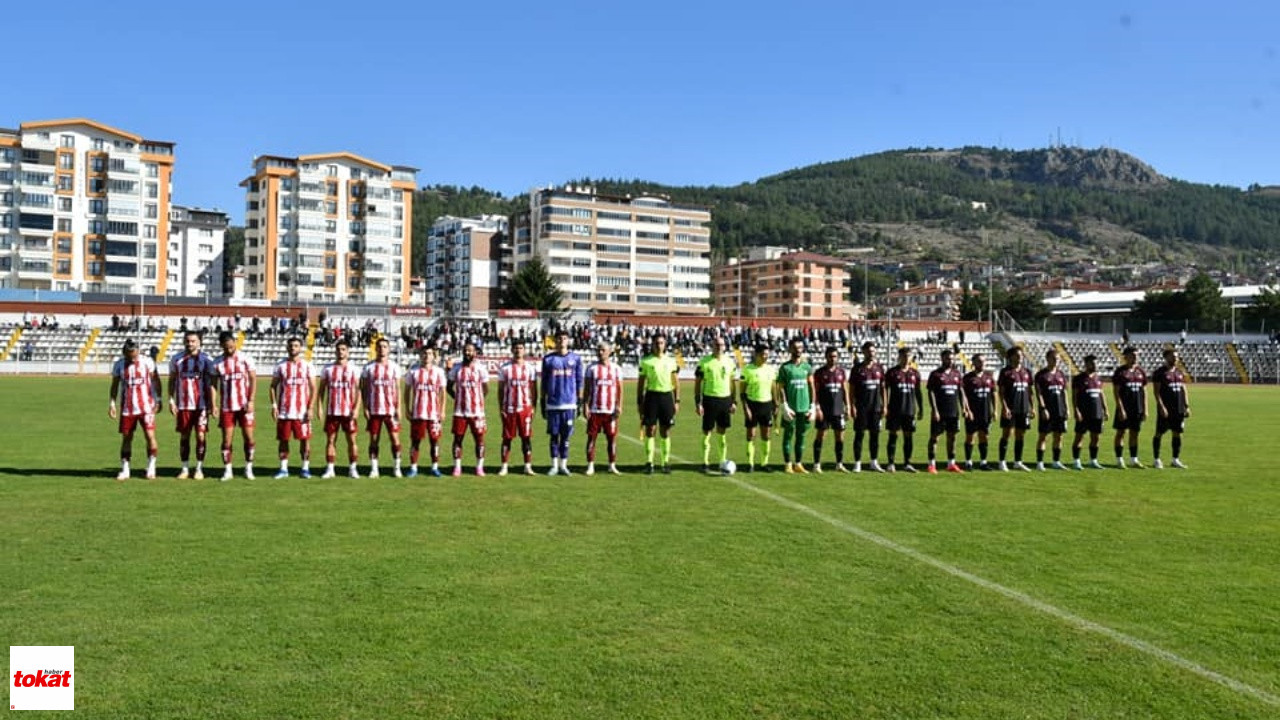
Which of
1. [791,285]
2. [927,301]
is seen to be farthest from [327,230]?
[927,301]

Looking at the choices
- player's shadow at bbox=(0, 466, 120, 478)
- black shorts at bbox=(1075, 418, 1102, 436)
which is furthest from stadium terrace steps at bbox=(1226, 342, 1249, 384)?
player's shadow at bbox=(0, 466, 120, 478)

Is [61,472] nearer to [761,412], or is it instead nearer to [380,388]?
A: [380,388]

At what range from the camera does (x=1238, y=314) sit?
97000 mm

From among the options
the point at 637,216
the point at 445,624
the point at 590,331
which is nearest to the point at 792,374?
the point at 445,624

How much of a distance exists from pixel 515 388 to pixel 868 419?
17.3 ft

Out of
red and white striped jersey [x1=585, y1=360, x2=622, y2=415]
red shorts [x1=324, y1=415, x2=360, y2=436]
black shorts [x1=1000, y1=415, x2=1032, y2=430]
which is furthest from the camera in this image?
black shorts [x1=1000, y1=415, x2=1032, y2=430]

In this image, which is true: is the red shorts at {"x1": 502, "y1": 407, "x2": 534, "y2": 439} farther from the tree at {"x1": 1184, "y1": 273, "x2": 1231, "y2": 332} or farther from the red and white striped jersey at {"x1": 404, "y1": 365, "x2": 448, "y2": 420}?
the tree at {"x1": 1184, "y1": 273, "x2": 1231, "y2": 332}

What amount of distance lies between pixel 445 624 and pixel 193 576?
7.98 ft

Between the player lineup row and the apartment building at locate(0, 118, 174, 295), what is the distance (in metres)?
81.1

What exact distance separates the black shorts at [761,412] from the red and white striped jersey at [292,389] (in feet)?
20.6

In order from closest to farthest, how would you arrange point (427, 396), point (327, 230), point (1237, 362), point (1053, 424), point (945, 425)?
point (427, 396) → point (945, 425) → point (1053, 424) → point (1237, 362) → point (327, 230)

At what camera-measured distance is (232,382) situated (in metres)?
13.3

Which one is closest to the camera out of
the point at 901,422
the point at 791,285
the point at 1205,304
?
the point at 901,422

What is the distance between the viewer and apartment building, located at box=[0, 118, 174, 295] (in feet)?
285
